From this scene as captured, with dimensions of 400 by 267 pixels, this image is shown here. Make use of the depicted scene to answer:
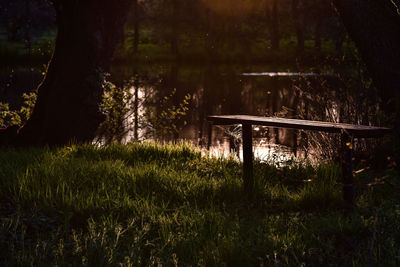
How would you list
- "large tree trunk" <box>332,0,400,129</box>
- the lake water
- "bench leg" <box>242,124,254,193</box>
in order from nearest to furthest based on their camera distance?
"bench leg" <box>242,124,254,193</box> → "large tree trunk" <box>332,0,400,129</box> → the lake water

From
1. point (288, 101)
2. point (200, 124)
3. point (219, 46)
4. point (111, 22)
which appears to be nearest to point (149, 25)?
point (219, 46)

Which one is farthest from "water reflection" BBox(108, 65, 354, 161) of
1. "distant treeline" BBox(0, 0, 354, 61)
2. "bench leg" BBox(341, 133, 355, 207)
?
"distant treeline" BBox(0, 0, 354, 61)

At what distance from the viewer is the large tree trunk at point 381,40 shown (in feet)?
22.6

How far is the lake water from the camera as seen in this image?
28.4ft

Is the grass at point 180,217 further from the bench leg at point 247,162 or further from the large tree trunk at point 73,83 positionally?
the large tree trunk at point 73,83

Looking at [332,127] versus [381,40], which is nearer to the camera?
[332,127]

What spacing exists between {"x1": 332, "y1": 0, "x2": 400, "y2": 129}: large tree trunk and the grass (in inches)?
52.8

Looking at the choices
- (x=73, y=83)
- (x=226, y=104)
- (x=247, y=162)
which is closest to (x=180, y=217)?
(x=247, y=162)

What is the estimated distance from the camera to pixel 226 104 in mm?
20672

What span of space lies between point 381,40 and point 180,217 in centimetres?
391

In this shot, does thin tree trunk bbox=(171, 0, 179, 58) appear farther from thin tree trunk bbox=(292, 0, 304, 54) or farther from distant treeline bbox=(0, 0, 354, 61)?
thin tree trunk bbox=(292, 0, 304, 54)

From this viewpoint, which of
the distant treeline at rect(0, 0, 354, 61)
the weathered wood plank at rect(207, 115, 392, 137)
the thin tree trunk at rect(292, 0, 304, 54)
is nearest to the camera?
the weathered wood plank at rect(207, 115, 392, 137)

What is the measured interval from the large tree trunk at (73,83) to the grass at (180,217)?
1.36 metres

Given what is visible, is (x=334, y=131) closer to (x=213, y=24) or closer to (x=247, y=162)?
(x=247, y=162)
